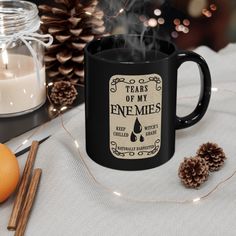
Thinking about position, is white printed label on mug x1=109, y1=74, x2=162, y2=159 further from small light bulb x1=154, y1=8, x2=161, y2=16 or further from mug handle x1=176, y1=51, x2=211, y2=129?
small light bulb x1=154, y1=8, x2=161, y2=16

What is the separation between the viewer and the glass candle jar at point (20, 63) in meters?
0.98

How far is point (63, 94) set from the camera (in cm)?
104

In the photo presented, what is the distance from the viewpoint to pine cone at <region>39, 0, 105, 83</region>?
1.19 m

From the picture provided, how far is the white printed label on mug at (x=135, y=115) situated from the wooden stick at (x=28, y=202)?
0.35ft

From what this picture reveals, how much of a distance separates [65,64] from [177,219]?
0.56 m

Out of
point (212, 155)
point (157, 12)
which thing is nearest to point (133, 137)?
point (212, 155)

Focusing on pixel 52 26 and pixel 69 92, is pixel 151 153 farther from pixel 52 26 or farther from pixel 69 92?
pixel 52 26

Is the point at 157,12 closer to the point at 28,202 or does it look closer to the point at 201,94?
the point at 201,94

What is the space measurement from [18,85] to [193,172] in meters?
0.36

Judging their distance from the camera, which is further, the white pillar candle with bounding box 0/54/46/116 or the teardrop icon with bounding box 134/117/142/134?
the white pillar candle with bounding box 0/54/46/116

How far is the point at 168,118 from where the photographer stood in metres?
0.83

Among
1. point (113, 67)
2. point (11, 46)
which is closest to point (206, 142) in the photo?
point (113, 67)

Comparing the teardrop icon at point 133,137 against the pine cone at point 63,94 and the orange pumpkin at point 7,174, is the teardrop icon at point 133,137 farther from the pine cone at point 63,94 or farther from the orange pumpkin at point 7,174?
the pine cone at point 63,94

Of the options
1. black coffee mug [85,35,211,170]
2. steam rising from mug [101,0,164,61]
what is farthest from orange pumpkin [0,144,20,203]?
steam rising from mug [101,0,164,61]
